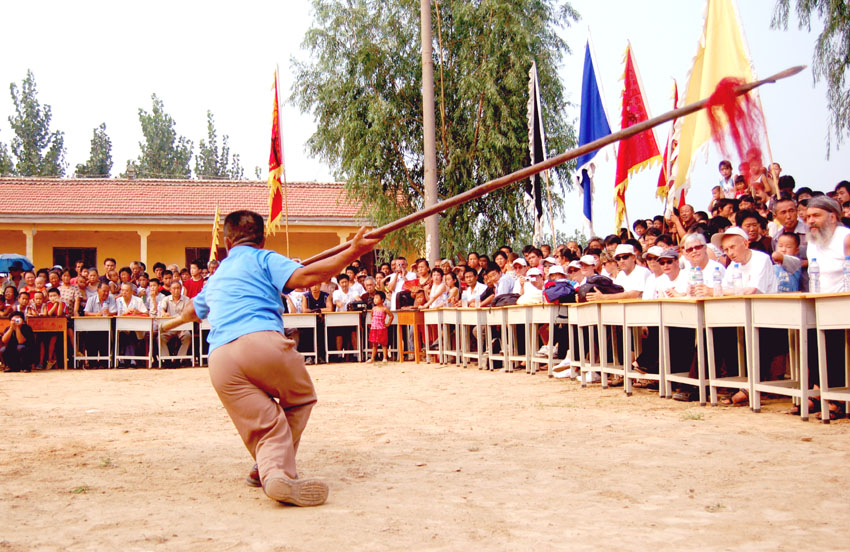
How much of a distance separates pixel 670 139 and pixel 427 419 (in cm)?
692

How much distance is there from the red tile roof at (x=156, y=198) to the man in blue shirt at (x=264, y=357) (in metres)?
24.5

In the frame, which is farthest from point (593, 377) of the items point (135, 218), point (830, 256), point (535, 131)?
point (135, 218)

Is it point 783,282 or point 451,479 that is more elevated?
point 783,282

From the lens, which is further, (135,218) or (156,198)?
(156,198)

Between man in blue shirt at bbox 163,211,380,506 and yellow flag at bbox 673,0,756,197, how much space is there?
6730 millimetres

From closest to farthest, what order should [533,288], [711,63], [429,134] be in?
[711,63]
[533,288]
[429,134]

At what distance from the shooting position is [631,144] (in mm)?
13797

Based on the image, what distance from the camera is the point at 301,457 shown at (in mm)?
5906

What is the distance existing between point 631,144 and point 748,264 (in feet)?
21.2

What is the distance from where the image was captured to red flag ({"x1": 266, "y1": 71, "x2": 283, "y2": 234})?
17.0 meters

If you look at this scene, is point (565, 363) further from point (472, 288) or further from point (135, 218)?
point (135, 218)

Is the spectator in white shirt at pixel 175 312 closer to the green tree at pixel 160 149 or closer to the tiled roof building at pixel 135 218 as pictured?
the tiled roof building at pixel 135 218

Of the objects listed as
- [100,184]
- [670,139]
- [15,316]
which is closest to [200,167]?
[100,184]

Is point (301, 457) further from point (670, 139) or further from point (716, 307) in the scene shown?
point (670, 139)
